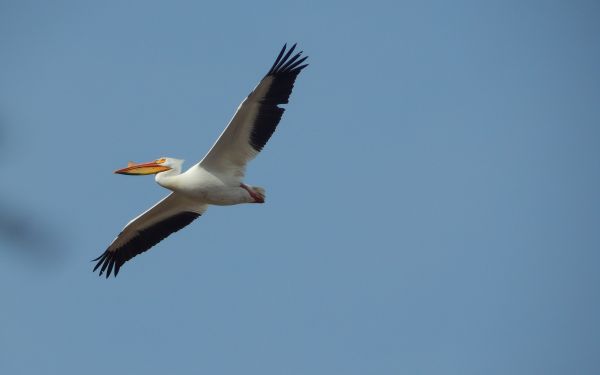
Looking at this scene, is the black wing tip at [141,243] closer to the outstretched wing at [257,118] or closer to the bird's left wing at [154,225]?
the bird's left wing at [154,225]

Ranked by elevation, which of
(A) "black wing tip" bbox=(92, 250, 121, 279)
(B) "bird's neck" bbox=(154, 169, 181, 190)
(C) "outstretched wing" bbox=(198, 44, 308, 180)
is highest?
(C) "outstretched wing" bbox=(198, 44, 308, 180)

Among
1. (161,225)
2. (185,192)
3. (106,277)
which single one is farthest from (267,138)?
(106,277)

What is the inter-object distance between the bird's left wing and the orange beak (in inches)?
20.4

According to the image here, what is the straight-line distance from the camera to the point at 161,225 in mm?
16156

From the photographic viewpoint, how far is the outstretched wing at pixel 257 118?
14.6m

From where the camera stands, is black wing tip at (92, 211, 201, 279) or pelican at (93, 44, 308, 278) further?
black wing tip at (92, 211, 201, 279)

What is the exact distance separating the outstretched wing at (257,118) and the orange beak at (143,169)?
41.5 inches

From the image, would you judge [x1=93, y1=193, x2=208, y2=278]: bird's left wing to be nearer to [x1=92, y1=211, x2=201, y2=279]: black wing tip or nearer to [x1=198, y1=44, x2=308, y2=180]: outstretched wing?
[x1=92, y1=211, x2=201, y2=279]: black wing tip

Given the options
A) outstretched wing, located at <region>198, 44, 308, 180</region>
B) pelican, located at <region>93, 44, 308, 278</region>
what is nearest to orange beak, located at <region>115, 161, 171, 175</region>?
pelican, located at <region>93, 44, 308, 278</region>

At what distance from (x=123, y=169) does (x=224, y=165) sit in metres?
2.10

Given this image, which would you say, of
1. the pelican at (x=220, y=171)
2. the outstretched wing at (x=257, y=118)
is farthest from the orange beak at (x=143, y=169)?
the outstretched wing at (x=257, y=118)

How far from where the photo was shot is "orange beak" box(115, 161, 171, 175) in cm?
1588

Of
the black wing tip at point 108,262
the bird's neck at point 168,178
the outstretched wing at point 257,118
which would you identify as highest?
the outstretched wing at point 257,118

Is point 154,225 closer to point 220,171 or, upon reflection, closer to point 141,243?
point 141,243
